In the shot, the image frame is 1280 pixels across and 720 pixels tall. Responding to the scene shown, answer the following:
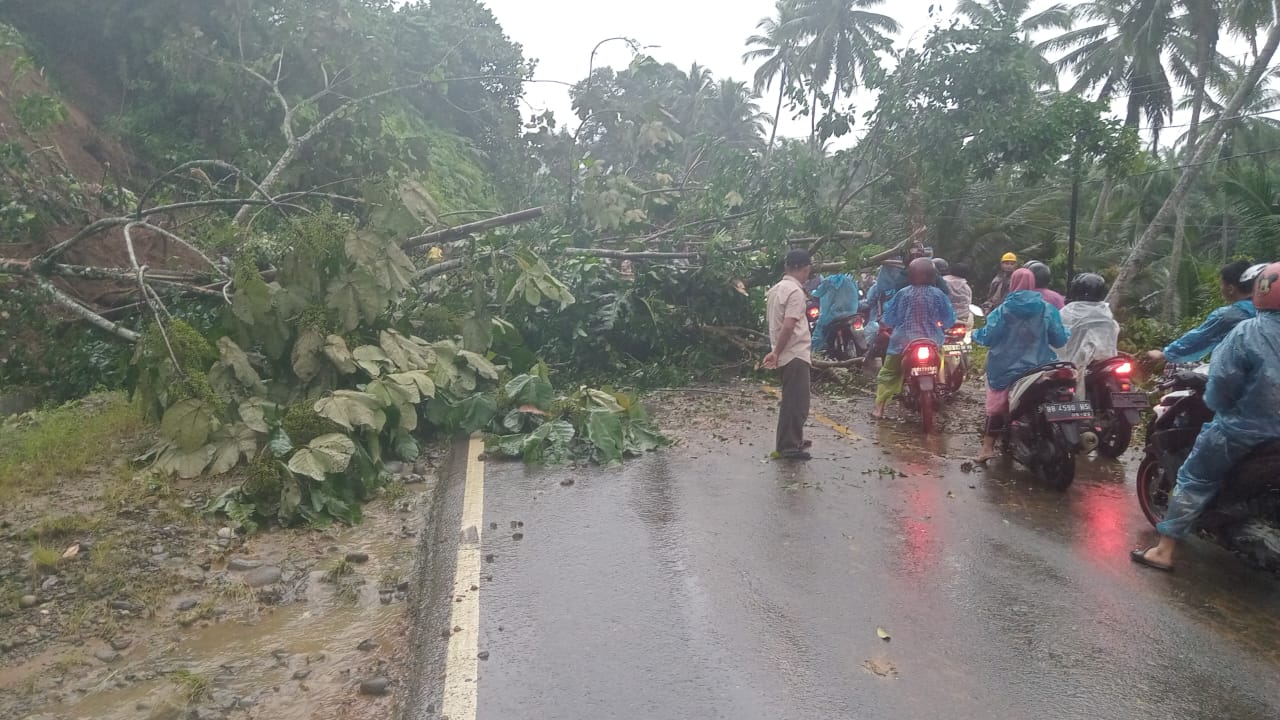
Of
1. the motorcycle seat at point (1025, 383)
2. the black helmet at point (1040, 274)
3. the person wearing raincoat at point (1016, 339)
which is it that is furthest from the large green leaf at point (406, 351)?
the black helmet at point (1040, 274)

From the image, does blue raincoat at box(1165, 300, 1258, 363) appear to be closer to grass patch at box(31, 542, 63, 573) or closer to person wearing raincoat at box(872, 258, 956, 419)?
A: person wearing raincoat at box(872, 258, 956, 419)

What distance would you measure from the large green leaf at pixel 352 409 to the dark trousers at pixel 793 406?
3292 mm

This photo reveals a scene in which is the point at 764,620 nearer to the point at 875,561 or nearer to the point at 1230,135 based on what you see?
the point at 875,561

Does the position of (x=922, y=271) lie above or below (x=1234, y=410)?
above

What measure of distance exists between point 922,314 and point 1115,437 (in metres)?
2.05

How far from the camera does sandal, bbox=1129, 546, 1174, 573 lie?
4.84 m

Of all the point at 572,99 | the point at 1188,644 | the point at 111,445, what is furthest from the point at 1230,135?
the point at 111,445

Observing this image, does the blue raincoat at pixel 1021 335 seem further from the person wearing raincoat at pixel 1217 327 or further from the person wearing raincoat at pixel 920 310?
the person wearing raincoat at pixel 1217 327

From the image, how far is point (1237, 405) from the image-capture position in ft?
14.6

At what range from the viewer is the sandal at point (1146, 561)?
484 cm

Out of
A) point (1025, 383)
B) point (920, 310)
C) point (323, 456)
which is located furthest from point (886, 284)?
point (323, 456)

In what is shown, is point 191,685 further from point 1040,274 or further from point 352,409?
point 1040,274

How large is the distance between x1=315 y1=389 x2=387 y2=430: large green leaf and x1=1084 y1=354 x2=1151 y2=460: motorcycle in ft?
18.8

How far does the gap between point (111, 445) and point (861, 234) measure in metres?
9.09
